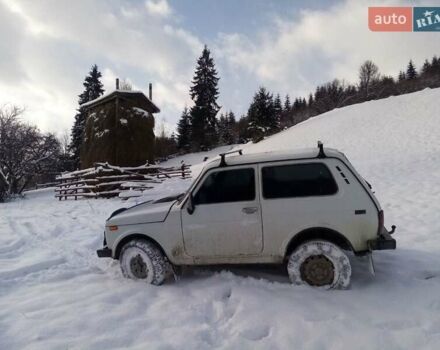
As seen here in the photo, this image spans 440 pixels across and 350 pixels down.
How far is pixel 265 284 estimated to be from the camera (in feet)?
14.9

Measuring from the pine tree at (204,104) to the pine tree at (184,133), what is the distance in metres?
1.28

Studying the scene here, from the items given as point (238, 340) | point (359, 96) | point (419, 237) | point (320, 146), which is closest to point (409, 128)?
point (419, 237)

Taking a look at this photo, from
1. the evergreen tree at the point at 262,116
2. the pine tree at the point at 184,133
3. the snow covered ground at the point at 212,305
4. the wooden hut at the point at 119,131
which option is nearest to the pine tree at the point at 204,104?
the pine tree at the point at 184,133

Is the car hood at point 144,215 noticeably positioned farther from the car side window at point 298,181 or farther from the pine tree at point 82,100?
the pine tree at point 82,100

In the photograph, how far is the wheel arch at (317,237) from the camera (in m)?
4.34

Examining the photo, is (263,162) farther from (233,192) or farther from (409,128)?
(409,128)

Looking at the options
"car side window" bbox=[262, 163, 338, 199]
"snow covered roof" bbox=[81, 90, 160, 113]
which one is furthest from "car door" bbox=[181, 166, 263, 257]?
"snow covered roof" bbox=[81, 90, 160, 113]

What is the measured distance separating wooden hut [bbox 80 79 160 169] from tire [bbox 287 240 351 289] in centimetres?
1613

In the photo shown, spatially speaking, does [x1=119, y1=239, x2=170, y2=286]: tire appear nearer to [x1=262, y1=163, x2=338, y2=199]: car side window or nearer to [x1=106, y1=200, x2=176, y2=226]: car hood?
[x1=106, y1=200, x2=176, y2=226]: car hood

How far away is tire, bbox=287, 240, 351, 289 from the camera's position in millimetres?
4227

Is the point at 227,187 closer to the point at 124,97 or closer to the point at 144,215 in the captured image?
the point at 144,215

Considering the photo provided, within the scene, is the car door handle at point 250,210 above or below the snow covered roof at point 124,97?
below

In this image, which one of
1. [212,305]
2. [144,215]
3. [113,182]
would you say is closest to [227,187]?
[144,215]

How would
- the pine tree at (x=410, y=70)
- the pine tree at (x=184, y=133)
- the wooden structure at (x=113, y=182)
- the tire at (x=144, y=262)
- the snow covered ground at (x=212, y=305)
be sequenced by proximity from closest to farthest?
the snow covered ground at (x=212, y=305)
the tire at (x=144, y=262)
the wooden structure at (x=113, y=182)
the pine tree at (x=184, y=133)
the pine tree at (x=410, y=70)
